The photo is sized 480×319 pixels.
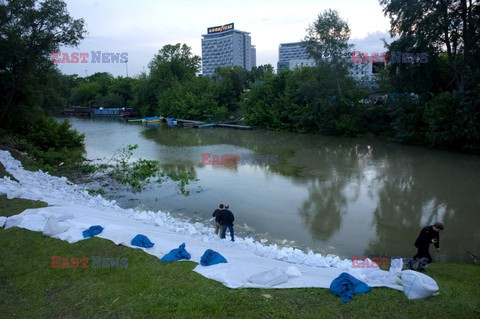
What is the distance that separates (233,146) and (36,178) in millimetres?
A: 17528

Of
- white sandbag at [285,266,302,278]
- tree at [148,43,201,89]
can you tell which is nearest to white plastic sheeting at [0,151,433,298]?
white sandbag at [285,266,302,278]

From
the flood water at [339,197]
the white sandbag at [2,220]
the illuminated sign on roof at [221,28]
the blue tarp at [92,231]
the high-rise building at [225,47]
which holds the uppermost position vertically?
the illuminated sign on roof at [221,28]

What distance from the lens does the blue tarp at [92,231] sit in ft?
26.2

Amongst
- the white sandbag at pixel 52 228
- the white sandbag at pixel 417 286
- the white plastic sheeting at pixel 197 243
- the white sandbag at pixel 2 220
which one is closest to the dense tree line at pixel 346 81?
the white plastic sheeting at pixel 197 243

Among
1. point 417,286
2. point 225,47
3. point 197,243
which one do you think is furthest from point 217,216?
point 225,47

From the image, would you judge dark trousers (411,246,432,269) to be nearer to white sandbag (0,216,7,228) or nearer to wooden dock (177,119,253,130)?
white sandbag (0,216,7,228)

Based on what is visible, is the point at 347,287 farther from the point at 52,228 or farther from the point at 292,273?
the point at 52,228

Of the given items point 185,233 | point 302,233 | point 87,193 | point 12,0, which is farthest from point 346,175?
point 12,0

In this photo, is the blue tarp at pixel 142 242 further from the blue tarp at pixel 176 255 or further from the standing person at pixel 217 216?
the standing person at pixel 217 216

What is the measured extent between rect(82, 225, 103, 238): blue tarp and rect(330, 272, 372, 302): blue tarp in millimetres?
5529

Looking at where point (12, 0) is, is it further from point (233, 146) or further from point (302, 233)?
point (302, 233)

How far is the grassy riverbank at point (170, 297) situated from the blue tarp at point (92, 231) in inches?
38.2

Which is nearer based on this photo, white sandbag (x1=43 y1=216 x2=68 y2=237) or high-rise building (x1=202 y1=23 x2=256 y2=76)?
white sandbag (x1=43 y1=216 x2=68 y2=237)

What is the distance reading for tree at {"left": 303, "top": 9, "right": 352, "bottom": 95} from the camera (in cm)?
3212
